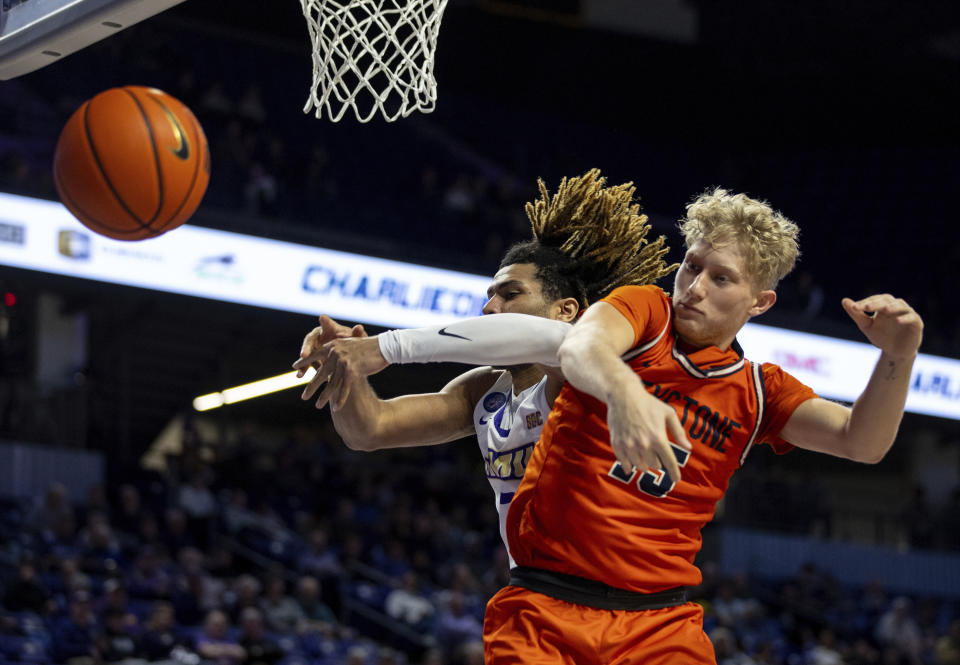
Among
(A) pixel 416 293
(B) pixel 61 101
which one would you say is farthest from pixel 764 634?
(B) pixel 61 101

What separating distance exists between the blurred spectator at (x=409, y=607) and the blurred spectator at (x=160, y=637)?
2555 millimetres

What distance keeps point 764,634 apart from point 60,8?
1130cm

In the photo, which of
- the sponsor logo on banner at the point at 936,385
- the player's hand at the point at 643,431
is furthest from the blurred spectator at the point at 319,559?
the player's hand at the point at 643,431

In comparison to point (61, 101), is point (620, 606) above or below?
below

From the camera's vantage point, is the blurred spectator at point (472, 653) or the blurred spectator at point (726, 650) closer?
the blurred spectator at point (472, 653)

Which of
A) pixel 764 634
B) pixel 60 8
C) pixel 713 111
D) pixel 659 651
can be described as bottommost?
pixel 764 634

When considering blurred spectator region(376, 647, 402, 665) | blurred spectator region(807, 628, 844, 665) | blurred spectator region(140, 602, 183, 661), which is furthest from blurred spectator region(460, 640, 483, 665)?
blurred spectator region(807, 628, 844, 665)

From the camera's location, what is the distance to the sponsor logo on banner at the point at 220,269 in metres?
11.2

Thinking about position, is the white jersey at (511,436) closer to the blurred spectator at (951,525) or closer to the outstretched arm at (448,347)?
the outstretched arm at (448,347)

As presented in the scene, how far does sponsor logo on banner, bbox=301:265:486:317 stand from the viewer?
1194cm

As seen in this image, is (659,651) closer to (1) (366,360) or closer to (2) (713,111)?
(1) (366,360)

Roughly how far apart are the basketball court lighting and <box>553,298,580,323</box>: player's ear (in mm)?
12416

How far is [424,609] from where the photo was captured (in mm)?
11250

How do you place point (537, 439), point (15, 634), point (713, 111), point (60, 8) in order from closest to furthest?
point (537, 439), point (60, 8), point (15, 634), point (713, 111)
